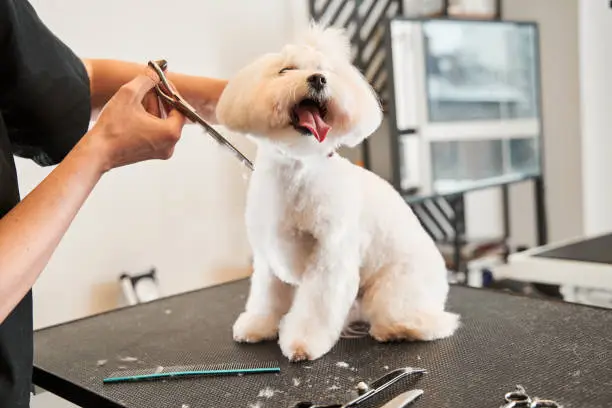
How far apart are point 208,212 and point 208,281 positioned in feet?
0.72

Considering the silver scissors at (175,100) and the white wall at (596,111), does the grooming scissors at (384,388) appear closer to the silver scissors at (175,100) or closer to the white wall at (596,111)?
the silver scissors at (175,100)

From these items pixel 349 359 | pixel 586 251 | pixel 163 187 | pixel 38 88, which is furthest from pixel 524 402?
pixel 163 187

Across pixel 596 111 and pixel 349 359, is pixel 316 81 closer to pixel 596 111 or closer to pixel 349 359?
pixel 349 359

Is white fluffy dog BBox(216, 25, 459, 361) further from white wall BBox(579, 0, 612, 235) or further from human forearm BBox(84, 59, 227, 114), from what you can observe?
white wall BBox(579, 0, 612, 235)

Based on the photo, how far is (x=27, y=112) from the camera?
2.77 feet

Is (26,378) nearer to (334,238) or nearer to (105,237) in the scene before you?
(334,238)

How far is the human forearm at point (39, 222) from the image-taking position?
617mm

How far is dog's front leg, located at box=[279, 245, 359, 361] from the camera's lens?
918mm

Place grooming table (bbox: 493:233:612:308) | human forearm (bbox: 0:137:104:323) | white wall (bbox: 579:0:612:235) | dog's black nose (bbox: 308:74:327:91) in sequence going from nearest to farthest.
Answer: human forearm (bbox: 0:137:104:323) < dog's black nose (bbox: 308:74:327:91) < grooming table (bbox: 493:233:612:308) < white wall (bbox: 579:0:612:235)

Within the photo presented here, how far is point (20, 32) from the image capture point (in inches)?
31.3

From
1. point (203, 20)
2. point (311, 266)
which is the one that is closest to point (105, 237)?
point (203, 20)

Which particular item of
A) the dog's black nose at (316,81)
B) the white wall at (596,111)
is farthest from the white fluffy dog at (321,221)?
the white wall at (596,111)

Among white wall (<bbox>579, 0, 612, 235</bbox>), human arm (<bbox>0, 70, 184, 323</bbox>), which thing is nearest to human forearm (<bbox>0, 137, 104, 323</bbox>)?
human arm (<bbox>0, 70, 184, 323</bbox>)

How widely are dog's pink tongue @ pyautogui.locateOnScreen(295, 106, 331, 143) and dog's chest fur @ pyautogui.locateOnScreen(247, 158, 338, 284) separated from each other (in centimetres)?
10
